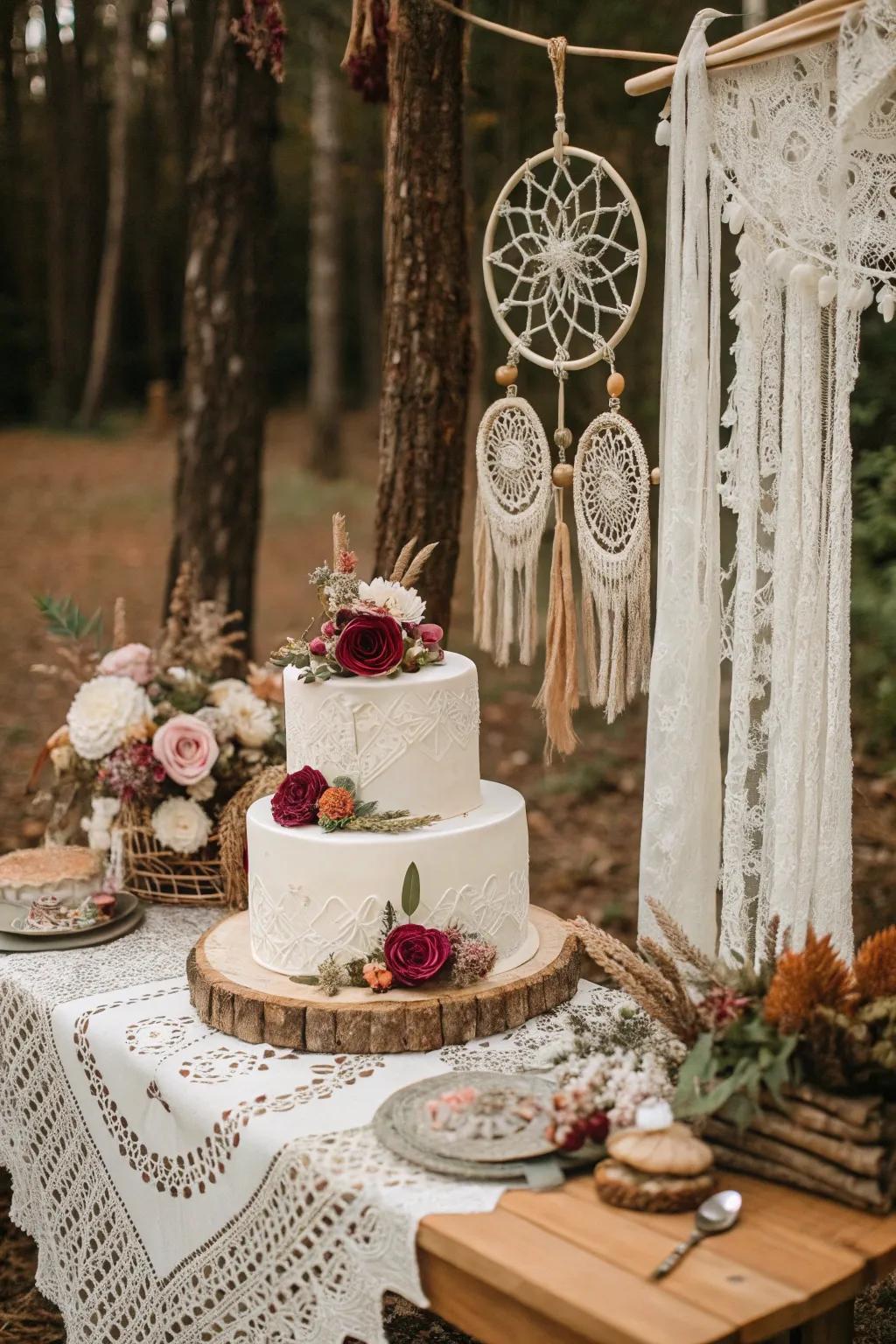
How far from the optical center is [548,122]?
752cm

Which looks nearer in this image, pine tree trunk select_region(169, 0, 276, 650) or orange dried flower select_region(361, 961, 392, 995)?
orange dried flower select_region(361, 961, 392, 995)

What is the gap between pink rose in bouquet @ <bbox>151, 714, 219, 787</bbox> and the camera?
337cm

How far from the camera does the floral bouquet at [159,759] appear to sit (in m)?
3.38

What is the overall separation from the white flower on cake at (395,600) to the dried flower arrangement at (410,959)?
1.65 feet

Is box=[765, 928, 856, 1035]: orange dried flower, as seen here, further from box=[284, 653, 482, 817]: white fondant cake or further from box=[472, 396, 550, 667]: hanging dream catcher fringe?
box=[472, 396, 550, 667]: hanging dream catcher fringe

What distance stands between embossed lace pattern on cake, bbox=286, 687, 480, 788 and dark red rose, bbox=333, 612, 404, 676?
0.06m

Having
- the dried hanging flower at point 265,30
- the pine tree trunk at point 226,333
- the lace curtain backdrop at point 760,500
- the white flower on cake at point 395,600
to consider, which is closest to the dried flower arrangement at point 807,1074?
the lace curtain backdrop at point 760,500

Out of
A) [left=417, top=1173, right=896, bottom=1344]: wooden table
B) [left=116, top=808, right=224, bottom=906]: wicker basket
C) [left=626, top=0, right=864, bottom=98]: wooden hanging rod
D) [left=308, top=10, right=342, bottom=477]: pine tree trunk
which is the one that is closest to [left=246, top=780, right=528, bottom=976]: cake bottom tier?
[left=417, top=1173, right=896, bottom=1344]: wooden table

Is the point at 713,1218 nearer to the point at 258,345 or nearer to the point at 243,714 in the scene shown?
the point at 243,714

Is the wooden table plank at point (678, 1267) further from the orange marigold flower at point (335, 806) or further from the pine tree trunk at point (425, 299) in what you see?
the pine tree trunk at point (425, 299)

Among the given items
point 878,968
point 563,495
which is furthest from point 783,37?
point 878,968

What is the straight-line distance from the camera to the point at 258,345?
5047mm

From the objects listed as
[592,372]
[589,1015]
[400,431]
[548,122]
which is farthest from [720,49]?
[548,122]

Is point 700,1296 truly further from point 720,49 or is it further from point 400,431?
point 400,431
